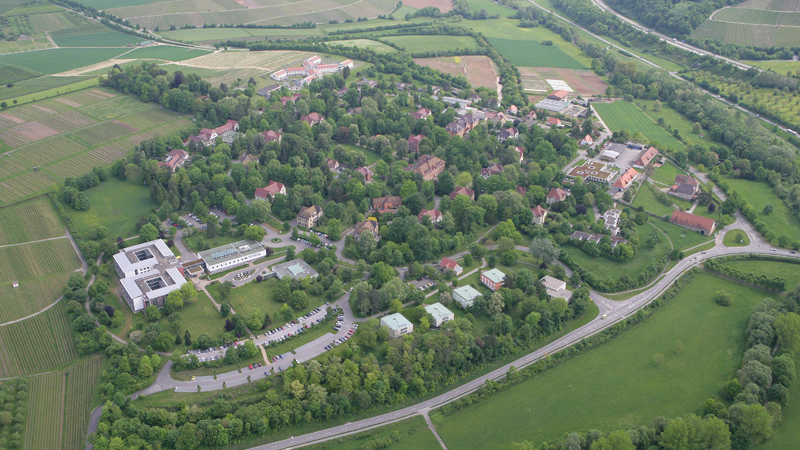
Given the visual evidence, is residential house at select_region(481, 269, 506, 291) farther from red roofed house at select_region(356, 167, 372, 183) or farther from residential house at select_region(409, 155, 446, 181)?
red roofed house at select_region(356, 167, 372, 183)

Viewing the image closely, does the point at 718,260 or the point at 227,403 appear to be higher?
the point at 227,403

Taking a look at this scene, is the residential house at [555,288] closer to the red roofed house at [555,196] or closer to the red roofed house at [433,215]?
the red roofed house at [433,215]

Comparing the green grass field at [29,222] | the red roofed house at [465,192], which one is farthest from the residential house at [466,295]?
the green grass field at [29,222]

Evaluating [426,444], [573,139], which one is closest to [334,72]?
[573,139]

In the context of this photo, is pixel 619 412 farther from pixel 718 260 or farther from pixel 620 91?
pixel 620 91

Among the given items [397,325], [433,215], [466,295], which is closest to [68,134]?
[433,215]

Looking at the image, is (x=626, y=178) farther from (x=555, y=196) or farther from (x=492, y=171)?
(x=492, y=171)

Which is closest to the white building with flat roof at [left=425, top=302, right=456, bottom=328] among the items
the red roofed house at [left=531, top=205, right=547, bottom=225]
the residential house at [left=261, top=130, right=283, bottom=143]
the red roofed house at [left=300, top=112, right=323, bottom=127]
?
the red roofed house at [left=531, top=205, right=547, bottom=225]
